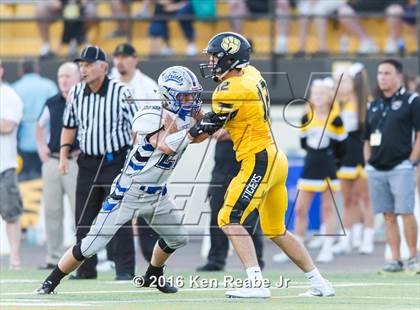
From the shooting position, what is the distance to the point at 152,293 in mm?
9742

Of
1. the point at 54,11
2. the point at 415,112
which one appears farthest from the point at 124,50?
the point at 54,11

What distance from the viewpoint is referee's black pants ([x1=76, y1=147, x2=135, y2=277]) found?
36.4 ft

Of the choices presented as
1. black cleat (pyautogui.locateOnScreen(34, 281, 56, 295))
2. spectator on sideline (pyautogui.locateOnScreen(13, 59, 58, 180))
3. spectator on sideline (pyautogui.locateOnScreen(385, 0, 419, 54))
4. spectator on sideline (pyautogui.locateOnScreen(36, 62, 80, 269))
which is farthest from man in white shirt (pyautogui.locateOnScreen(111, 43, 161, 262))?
spectator on sideline (pyautogui.locateOnScreen(385, 0, 419, 54))

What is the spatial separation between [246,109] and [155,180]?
3.29 feet

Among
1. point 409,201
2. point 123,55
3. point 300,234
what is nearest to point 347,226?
point 300,234

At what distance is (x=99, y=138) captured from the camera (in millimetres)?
11086

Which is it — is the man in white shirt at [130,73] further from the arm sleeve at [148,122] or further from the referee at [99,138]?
the arm sleeve at [148,122]

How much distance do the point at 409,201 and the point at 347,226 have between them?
272 cm

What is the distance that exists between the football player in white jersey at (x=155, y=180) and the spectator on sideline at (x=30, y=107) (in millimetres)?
6249

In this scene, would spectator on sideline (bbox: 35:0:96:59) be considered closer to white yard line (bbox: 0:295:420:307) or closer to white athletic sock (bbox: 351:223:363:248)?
white athletic sock (bbox: 351:223:363:248)

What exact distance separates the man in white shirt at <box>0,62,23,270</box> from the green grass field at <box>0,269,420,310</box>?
3.66 feet

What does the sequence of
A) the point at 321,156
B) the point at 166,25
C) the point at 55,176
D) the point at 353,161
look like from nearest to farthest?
the point at 55,176 → the point at 321,156 → the point at 353,161 → the point at 166,25

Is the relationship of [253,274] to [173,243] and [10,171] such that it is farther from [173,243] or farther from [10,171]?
[10,171]

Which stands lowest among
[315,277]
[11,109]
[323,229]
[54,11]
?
[323,229]
